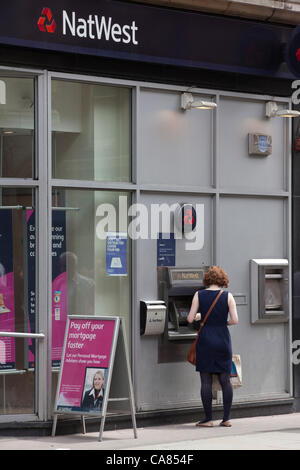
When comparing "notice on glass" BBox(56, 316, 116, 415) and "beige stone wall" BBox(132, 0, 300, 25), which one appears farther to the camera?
"beige stone wall" BBox(132, 0, 300, 25)

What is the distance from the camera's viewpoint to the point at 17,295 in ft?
36.1

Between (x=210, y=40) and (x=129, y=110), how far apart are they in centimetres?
122

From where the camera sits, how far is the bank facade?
11.0 metres

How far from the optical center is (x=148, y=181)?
11.8 meters

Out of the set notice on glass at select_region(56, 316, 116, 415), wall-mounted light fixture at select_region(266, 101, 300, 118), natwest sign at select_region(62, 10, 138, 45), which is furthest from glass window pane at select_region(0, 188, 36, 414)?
wall-mounted light fixture at select_region(266, 101, 300, 118)

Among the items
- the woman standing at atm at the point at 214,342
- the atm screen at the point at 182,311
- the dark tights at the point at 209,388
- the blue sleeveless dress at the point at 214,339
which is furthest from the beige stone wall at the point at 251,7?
the dark tights at the point at 209,388

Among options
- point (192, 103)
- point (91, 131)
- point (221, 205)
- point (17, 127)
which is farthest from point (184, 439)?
point (192, 103)

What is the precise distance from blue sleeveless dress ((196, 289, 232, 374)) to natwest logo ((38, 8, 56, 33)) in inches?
124

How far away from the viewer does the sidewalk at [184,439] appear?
9844 millimetres

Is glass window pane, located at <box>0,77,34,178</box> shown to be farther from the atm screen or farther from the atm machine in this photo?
the atm screen

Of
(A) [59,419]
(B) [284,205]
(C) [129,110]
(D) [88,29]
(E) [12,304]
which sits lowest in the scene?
(A) [59,419]

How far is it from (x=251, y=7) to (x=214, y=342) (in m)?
3.79
